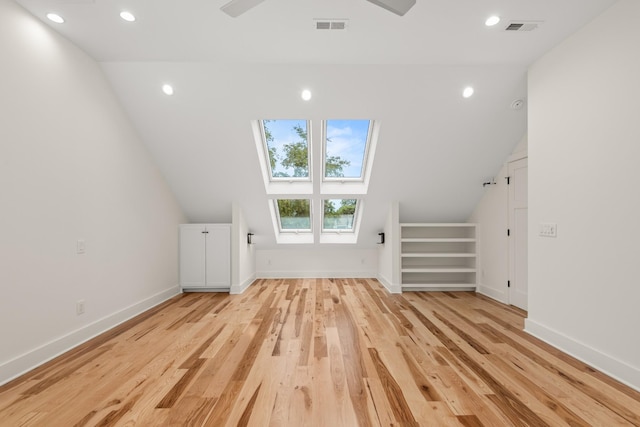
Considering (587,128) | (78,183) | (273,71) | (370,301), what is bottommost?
(370,301)

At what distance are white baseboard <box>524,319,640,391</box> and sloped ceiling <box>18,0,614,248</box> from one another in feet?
7.51

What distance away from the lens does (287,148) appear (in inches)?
171

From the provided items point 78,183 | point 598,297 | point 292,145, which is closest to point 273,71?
point 292,145

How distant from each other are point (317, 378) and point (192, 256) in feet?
10.7

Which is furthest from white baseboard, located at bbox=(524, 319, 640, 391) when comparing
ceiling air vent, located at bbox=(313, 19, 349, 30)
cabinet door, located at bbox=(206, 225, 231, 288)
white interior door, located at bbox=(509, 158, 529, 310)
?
cabinet door, located at bbox=(206, 225, 231, 288)

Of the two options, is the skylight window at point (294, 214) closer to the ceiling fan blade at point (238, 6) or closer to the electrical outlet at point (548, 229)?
the electrical outlet at point (548, 229)

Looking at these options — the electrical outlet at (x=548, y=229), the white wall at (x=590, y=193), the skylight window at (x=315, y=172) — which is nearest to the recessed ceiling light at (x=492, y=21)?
the white wall at (x=590, y=193)

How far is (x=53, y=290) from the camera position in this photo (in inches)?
92.2

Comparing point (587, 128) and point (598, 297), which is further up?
point (587, 128)

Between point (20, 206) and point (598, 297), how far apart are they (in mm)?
4419

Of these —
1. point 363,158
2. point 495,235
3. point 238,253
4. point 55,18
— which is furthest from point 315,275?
point 55,18

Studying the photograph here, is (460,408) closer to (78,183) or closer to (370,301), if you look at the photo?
(370,301)

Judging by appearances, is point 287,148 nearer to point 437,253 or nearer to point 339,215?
point 339,215

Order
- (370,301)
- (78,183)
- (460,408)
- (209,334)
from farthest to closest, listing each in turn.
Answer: (370,301) < (209,334) < (78,183) < (460,408)
